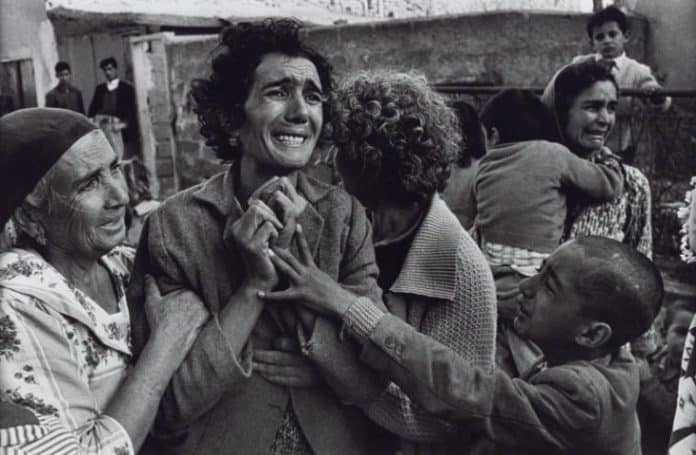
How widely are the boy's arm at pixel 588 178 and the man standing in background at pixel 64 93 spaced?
1016 centimetres

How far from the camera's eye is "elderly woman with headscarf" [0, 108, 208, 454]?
5.43 feet

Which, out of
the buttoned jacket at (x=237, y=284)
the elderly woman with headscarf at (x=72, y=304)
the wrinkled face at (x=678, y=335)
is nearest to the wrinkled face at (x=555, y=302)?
the buttoned jacket at (x=237, y=284)

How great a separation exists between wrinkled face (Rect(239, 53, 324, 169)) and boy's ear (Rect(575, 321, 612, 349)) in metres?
1.06

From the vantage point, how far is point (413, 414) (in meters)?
2.06

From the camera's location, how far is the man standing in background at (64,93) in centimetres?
1177

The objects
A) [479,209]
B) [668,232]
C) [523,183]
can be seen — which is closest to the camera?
[523,183]

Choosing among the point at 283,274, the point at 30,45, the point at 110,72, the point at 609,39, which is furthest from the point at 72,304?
the point at 30,45

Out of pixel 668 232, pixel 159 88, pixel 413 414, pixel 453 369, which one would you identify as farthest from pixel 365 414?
pixel 159 88

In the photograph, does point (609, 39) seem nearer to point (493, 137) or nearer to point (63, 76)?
point (493, 137)

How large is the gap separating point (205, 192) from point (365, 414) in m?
0.79

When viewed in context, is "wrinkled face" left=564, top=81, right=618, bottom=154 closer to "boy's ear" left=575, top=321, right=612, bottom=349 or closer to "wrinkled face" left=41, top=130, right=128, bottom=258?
"boy's ear" left=575, top=321, right=612, bottom=349

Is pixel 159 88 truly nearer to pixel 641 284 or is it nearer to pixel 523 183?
pixel 523 183

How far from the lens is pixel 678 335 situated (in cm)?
454

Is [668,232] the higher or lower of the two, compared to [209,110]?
lower
